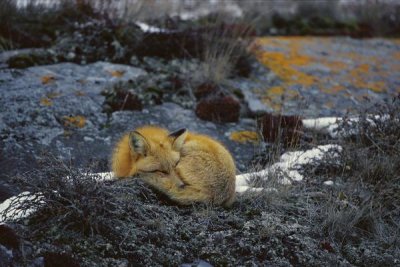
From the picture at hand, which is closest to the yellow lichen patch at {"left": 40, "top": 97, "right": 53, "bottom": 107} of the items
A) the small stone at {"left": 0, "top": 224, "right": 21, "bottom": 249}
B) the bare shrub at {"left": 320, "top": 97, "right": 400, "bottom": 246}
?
the small stone at {"left": 0, "top": 224, "right": 21, "bottom": 249}

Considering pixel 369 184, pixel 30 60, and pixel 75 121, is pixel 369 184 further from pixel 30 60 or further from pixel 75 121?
pixel 30 60

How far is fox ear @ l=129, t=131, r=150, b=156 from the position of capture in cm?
484

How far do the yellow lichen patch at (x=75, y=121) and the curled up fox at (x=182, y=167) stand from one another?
5.84 ft

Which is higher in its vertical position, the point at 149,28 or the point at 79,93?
the point at 149,28

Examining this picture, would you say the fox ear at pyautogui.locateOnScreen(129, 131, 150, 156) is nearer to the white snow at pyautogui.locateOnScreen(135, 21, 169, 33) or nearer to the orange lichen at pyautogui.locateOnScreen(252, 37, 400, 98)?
the orange lichen at pyautogui.locateOnScreen(252, 37, 400, 98)

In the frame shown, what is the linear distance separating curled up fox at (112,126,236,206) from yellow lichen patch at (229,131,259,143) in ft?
6.86

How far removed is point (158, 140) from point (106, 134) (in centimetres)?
188

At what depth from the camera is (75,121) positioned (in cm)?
671

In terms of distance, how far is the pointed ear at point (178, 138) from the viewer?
496 centimetres

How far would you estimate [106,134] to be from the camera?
6711 millimetres

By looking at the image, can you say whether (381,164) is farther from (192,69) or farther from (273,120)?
(192,69)

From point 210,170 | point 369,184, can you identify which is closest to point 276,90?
point 369,184

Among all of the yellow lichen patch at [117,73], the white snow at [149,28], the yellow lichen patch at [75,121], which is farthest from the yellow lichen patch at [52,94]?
the white snow at [149,28]

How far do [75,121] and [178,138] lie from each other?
2.34 meters
